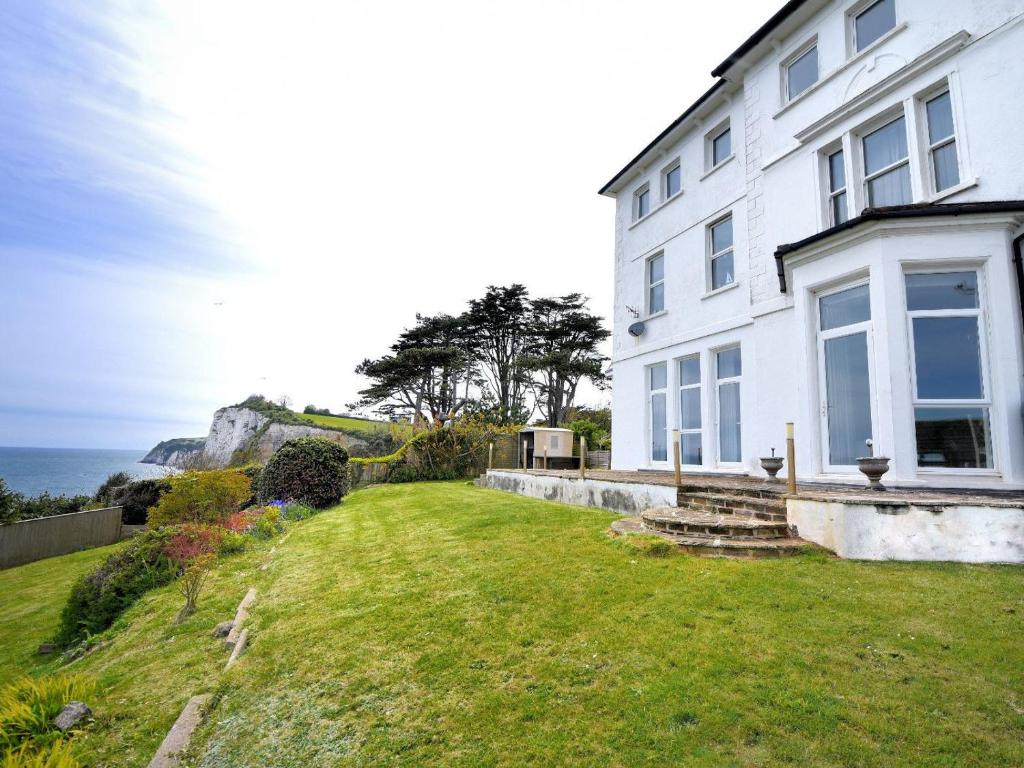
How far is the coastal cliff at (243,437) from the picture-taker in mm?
32375

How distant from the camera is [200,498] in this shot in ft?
26.5

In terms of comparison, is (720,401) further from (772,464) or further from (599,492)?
(599,492)

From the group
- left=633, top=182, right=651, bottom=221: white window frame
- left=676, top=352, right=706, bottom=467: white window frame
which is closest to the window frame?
left=676, top=352, right=706, bottom=467: white window frame

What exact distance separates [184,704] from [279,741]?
56.2 inches

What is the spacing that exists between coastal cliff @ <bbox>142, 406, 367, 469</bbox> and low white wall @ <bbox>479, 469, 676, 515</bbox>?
69.0ft

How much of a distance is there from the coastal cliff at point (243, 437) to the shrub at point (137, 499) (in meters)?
11.3

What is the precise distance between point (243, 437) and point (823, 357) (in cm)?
4567

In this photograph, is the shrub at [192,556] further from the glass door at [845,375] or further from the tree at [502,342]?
the tree at [502,342]

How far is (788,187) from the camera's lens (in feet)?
33.5

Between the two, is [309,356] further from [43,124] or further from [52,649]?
[52,649]

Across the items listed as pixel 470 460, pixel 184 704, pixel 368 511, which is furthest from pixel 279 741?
pixel 470 460

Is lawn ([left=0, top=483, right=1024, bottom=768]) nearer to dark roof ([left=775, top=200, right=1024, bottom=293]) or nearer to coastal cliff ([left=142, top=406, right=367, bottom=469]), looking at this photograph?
dark roof ([left=775, top=200, right=1024, bottom=293])

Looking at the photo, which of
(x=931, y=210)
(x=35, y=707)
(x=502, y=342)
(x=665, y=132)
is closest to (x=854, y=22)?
(x=665, y=132)

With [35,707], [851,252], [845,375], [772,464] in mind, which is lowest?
[35,707]
